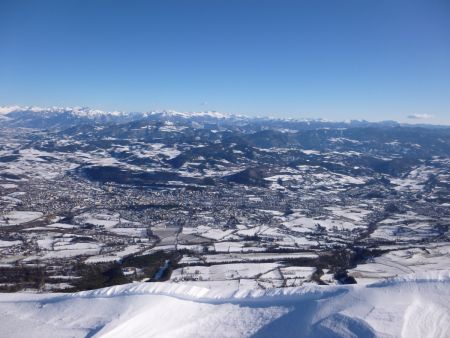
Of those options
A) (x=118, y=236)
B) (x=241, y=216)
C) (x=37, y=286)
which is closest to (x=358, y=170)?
(x=241, y=216)

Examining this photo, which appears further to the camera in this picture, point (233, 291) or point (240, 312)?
point (233, 291)

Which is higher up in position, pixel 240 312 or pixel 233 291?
pixel 240 312

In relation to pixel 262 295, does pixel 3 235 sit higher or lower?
lower

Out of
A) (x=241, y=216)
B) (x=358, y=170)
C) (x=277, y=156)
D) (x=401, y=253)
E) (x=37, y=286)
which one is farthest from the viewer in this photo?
(x=277, y=156)

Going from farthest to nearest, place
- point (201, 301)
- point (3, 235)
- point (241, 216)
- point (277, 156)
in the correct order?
point (277, 156), point (241, 216), point (3, 235), point (201, 301)

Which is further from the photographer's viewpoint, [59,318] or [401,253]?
[401,253]

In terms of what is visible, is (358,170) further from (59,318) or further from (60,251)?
(59,318)

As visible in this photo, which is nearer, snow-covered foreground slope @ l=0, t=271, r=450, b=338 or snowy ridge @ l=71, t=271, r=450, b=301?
snow-covered foreground slope @ l=0, t=271, r=450, b=338

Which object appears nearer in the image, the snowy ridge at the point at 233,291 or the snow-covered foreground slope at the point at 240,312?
the snow-covered foreground slope at the point at 240,312
